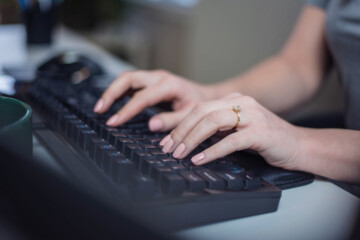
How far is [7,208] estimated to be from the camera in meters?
0.31

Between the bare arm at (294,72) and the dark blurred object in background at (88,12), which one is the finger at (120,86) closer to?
the bare arm at (294,72)

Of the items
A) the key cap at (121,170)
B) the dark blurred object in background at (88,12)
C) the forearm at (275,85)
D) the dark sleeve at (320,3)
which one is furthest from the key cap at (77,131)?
the dark blurred object in background at (88,12)

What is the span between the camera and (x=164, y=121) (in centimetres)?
58

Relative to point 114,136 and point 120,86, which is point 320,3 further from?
point 114,136

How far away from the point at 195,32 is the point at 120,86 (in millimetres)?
1756

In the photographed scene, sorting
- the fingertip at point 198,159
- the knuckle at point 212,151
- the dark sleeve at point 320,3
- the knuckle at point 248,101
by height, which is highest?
the dark sleeve at point 320,3

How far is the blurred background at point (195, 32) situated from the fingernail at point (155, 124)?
844mm

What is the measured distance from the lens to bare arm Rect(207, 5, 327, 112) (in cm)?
89

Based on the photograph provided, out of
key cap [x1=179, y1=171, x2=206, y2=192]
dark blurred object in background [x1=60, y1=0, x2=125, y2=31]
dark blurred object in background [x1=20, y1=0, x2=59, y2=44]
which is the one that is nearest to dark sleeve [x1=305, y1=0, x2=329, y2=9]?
key cap [x1=179, y1=171, x2=206, y2=192]

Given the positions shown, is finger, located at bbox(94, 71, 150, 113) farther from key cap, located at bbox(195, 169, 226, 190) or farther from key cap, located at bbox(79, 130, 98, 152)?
key cap, located at bbox(195, 169, 226, 190)

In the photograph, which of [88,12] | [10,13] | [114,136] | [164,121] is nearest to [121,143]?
[114,136]

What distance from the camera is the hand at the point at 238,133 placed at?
18.3 inches

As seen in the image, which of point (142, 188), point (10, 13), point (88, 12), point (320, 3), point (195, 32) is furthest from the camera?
point (88, 12)

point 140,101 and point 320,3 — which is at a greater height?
point 320,3
